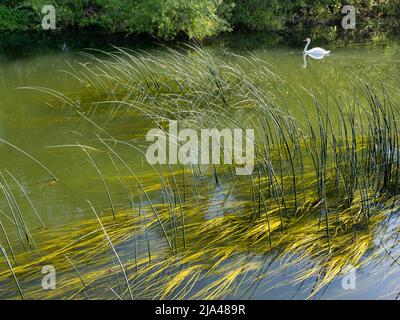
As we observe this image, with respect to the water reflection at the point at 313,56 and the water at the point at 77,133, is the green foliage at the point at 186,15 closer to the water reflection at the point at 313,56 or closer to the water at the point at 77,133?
the water at the point at 77,133

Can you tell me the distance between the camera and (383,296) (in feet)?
9.49

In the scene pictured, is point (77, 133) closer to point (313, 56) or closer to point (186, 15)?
point (313, 56)

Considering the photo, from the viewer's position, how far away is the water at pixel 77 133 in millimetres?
3076

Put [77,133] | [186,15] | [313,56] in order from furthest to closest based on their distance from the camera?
[186,15], [313,56], [77,133]

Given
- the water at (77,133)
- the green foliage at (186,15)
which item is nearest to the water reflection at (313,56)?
the water at (77,133)

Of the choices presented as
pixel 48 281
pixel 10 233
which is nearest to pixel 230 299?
pixel 48 281

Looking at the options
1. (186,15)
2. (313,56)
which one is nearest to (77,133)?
(313,56)

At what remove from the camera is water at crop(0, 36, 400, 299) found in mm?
3076

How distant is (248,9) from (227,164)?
430 inches

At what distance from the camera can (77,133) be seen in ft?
18.6

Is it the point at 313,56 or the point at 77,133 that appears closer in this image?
the point at 77,133

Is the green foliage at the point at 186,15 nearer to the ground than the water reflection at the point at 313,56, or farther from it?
farther from it

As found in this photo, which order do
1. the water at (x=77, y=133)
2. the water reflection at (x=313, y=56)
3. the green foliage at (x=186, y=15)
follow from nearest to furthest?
the water at (x=77, y=133), the water reflection at (x=313, y=56), the green foliage at (x=186, y=15)
